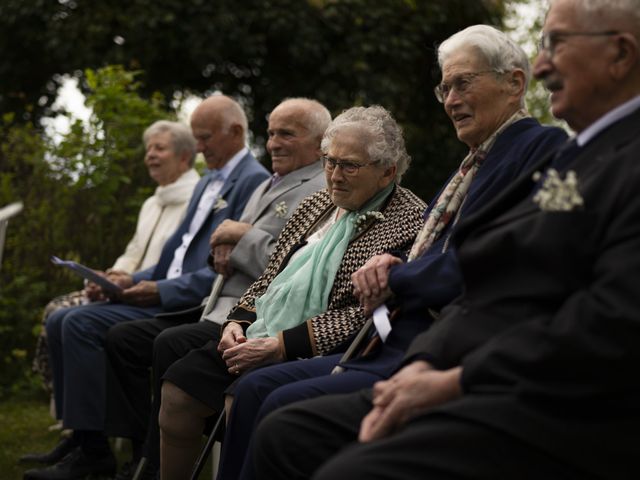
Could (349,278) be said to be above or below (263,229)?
below

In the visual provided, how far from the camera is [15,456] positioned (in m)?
6.57

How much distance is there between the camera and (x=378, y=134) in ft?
15.2

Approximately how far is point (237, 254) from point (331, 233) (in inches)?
34.4

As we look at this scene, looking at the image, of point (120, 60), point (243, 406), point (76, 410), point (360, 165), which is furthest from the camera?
point (120, 60)

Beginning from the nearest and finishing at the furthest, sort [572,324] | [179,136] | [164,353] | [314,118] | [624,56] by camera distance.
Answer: [572,324]
[624,56]
[164,353]
[314,118]
[179,136]

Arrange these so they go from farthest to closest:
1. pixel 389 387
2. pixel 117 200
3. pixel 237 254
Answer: pixel 117 200 < pixel 237 254 < pixel 389 387

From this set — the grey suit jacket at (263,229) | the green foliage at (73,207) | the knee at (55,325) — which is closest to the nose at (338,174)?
the grey suit jacket at (263,229)

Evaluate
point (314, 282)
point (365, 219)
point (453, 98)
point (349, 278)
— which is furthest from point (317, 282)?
point (453, 98)

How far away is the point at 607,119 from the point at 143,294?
3939 mm

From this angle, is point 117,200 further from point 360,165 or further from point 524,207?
point 524,207

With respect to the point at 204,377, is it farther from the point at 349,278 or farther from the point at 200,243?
the point at 200,243

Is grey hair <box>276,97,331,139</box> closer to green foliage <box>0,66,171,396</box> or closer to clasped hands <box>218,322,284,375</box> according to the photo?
clasped hands <box>218,322,284,375</box>

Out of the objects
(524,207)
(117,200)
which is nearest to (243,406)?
(524,207)

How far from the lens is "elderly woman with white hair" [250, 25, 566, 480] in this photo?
11.0 feet
